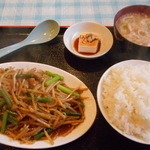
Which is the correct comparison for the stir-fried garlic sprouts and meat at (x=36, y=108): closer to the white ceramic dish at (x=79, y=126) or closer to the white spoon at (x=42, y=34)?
the white ceramic dish at (x=79, y=126)

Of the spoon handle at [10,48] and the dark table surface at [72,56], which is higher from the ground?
the spoon handle at [10,48]

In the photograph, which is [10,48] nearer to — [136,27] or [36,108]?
[36,108]

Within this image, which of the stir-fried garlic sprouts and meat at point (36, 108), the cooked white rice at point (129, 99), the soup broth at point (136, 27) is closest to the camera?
the cooked white rice at point (129, 99)

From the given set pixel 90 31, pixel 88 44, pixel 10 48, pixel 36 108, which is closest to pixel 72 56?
pixel 88 44

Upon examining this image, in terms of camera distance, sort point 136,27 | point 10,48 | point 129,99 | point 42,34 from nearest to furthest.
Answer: point 129,99 < point 10,48 < point 136,27 < point 42,34

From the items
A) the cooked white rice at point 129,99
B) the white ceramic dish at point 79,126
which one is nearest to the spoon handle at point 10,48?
the white ceramic dish at point 79,126

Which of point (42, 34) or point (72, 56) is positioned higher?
point (42, 34)

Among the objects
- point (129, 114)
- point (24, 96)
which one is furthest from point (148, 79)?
point (24, 96)
